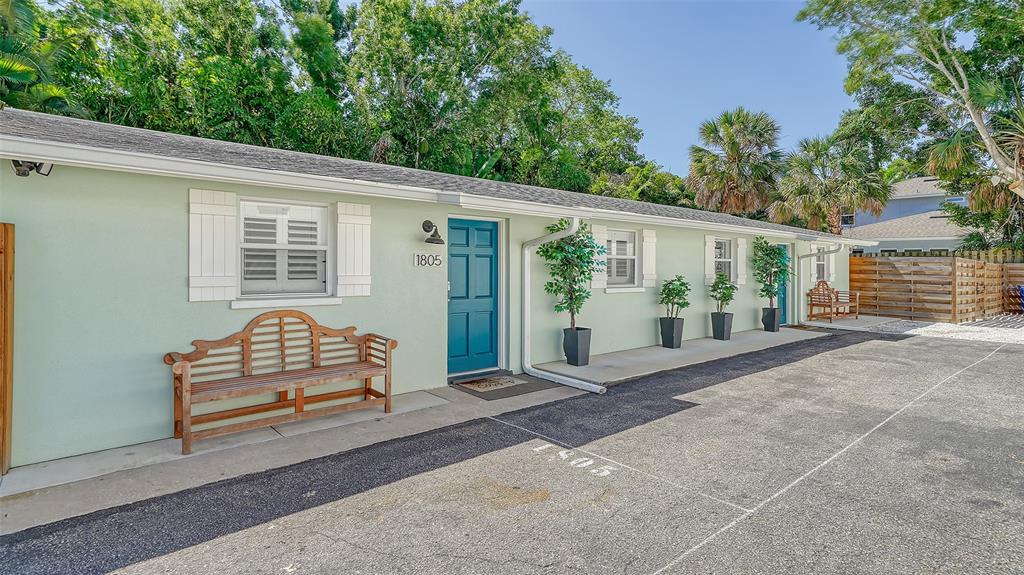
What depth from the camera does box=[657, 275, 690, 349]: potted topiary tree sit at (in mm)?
8711

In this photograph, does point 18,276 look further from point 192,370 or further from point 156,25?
point 156,25

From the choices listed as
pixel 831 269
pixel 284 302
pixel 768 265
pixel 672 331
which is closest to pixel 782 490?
pixel 284 302

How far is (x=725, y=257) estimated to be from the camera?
1070 centimetres

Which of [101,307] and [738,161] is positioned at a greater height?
[738,161]

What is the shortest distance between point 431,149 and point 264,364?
15.9 metres

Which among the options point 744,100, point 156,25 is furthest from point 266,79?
point 744,100

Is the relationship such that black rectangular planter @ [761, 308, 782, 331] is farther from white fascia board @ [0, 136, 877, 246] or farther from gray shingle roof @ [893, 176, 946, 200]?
gray shingle roof @ [893, 176, 946, 200]

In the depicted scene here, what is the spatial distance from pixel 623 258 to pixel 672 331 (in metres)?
1.52

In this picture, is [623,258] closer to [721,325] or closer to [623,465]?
[721,325]

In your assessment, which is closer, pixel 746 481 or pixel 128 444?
pixel 746 481

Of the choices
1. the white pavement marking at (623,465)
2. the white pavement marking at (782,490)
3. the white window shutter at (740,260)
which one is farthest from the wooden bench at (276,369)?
the white window shutter at (740,260)

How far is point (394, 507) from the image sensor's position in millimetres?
3162

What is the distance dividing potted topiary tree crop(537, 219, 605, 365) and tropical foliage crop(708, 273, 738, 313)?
3.67 meters

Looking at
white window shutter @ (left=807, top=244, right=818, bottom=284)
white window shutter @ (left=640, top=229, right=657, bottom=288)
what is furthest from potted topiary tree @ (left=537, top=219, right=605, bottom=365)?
white window shutter @ (left=807, top=244, right=818, bottom=284)
